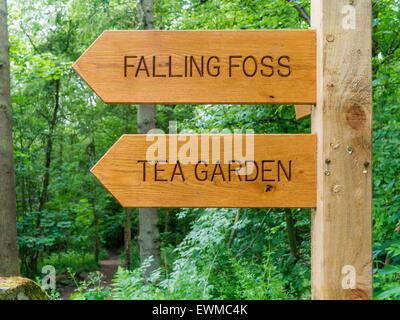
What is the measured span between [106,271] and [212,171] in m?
14.3

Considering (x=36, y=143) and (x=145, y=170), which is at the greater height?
(x=36, y=143)

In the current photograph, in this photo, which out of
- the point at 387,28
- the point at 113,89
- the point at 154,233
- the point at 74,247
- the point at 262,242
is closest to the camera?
the point at 113,89

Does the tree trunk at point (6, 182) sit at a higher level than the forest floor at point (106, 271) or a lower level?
higher

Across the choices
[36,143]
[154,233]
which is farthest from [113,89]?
[36,143]

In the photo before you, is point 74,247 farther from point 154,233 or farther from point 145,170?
point 145,170

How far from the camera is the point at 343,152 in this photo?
1.58 m

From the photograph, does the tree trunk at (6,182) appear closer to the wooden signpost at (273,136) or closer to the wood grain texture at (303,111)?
the wooden signpost at (273,136)

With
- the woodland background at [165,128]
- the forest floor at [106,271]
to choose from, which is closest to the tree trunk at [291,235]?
the woodland background at [165,128]

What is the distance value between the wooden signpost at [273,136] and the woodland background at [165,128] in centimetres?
58

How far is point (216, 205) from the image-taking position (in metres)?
1.62

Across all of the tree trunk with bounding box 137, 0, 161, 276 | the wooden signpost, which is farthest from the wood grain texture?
the tree trunk with bounding box 137, 0, 161, 276

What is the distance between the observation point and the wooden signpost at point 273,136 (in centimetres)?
157

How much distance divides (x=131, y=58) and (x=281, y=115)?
2.34 metres

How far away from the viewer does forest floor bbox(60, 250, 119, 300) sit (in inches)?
414
